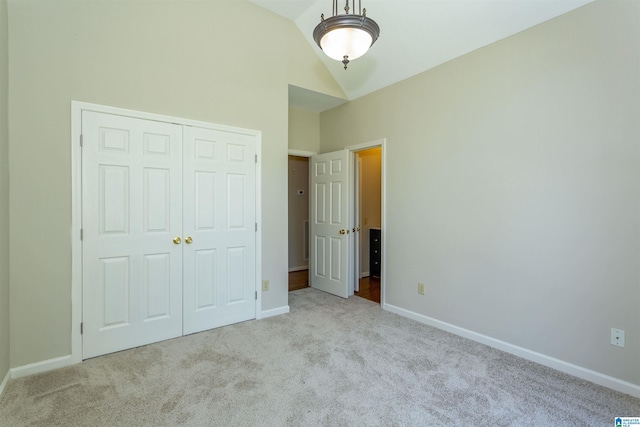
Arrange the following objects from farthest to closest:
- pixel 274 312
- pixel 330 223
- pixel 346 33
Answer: pixel 330 223, pixel 274 312, pixel 346 33

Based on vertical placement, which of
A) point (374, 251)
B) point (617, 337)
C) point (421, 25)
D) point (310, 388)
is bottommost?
point (310, 388)

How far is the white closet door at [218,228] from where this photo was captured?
311 centimetres

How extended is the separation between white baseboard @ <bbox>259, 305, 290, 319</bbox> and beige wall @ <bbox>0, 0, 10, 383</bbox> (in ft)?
6.76

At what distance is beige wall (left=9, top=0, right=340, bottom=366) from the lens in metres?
2.35

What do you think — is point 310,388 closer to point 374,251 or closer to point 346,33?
point 346,33

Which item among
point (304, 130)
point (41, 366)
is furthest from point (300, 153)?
point (41, 366)

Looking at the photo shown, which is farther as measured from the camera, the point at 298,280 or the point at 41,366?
the point at 298,280

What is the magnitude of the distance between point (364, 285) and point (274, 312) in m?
1.88

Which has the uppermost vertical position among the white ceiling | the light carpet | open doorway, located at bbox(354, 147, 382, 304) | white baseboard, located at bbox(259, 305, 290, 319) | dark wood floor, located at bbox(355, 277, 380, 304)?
the white ceiling

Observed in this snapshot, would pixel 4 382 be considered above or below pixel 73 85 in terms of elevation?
below

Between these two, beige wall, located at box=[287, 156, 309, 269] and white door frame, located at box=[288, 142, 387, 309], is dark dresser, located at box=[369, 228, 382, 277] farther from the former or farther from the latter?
beige wall, located at box=[287, 156, 309, 269]

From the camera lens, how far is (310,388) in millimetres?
2189

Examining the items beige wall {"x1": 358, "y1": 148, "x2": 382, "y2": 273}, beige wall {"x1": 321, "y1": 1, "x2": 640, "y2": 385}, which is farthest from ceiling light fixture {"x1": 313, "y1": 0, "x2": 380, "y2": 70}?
beige wall {"x1": 358, "y1": 148, "x2": 382, "y2": 273}

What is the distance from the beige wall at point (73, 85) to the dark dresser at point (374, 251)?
2902 millimetres
